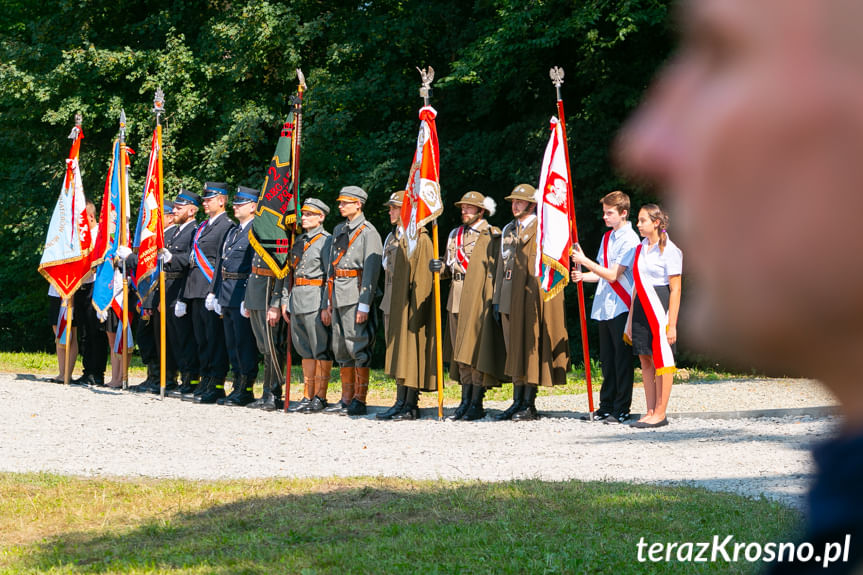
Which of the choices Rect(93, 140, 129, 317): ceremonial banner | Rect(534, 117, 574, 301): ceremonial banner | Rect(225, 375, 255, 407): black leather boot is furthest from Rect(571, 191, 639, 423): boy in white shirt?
Rect(93, 140, 129, 317): ceremonial banner

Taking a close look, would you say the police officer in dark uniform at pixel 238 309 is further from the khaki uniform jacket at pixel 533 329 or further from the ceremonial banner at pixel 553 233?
the ceremonial banner at pixel 553 233

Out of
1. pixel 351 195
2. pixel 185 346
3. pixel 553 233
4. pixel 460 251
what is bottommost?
pixel 185 346

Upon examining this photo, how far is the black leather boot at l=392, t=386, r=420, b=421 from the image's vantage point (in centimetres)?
1097

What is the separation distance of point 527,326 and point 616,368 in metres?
1.03

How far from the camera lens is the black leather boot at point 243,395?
12625 mm

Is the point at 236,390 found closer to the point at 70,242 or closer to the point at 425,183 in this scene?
the point at 70,242

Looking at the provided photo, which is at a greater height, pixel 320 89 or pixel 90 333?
pixel 320 89

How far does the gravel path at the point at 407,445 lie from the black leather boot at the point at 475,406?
352 mm

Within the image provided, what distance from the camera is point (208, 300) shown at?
42.2 ft

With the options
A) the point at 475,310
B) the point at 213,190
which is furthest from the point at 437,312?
the point at 213,190

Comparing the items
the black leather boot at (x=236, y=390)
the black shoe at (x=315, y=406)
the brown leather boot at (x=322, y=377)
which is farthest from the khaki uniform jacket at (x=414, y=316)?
the black leather boot at (x=236, y=390)

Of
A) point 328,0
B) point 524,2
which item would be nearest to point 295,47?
point 328,0

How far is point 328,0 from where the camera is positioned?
23906 millimetres

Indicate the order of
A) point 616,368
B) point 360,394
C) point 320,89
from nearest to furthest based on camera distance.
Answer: point 616,368, point 360,394, point 320,89
